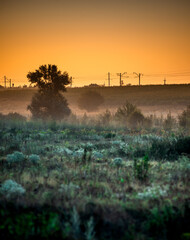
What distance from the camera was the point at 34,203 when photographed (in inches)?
149

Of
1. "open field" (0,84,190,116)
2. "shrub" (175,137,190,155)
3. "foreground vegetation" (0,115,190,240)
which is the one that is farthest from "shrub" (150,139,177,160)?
"open field" (0,84,190,116)

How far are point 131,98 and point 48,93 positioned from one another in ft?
134

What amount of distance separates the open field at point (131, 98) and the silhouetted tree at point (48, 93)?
23.4 m

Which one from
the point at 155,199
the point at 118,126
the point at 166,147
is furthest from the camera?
the point at 118,126

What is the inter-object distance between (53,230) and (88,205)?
0.84 metres

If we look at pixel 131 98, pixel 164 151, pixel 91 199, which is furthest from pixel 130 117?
pixel 131 98

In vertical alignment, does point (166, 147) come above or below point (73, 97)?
below

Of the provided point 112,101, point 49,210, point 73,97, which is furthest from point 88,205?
point 73,97

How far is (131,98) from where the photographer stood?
64.3m

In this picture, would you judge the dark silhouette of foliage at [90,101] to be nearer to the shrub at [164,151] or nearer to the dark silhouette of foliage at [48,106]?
the dark silhouette of foliage at [48,106]

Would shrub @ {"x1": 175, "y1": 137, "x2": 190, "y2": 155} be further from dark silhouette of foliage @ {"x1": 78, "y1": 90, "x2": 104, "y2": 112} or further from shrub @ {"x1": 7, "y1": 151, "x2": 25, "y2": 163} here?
dark silhouette of foliage @ {"x1": 78, "y1": 90, "x2": 104, "y2": 112}

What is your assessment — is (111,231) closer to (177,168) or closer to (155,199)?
(155,199)

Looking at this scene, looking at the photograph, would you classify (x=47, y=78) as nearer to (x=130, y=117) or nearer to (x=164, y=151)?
(x=130, y=117)

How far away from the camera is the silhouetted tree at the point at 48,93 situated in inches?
1049
